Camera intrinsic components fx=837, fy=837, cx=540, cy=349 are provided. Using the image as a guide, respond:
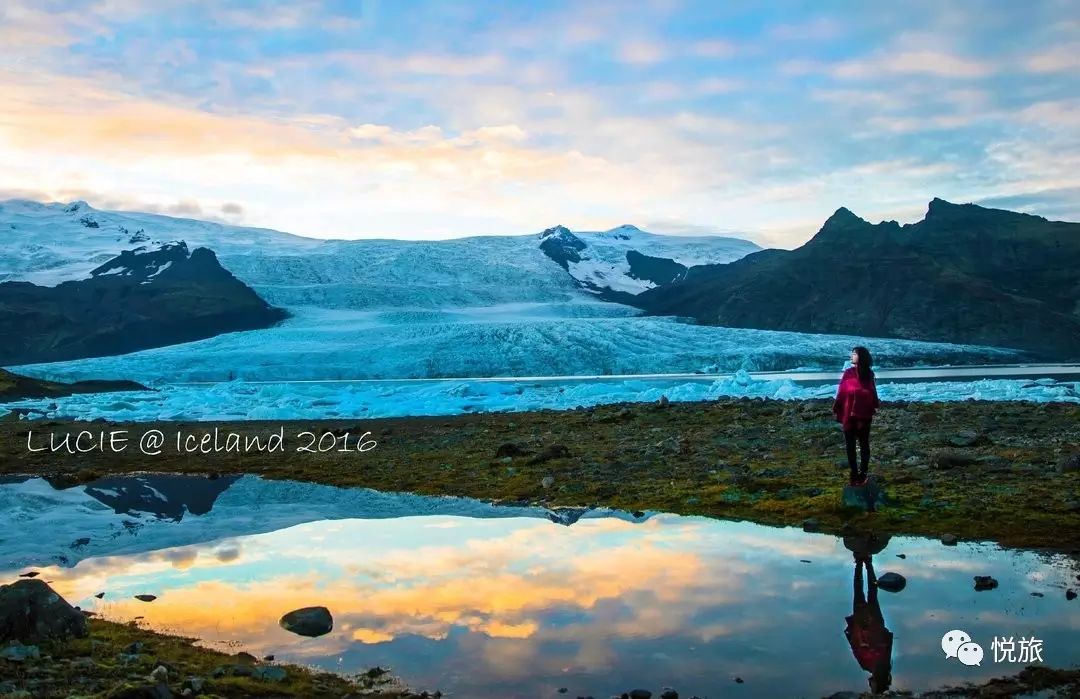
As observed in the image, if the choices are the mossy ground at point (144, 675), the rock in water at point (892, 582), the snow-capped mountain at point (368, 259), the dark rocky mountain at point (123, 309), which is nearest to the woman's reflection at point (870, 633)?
the rock in water at point (892, 582)

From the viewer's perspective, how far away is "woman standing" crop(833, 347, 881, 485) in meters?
10.6

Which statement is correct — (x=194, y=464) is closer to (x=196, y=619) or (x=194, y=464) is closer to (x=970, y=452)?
(x=196, y=619)

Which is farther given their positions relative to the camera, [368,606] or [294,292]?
[294,292]

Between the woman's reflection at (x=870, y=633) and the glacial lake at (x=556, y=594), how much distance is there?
0.23 feet

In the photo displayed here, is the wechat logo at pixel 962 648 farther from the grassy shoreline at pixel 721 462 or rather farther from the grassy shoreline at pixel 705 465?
the grassy shoreline at pixel 721 462

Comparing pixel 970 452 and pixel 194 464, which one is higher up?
pixel 970 452

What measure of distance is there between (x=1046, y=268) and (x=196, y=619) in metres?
146

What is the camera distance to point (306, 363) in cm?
6097

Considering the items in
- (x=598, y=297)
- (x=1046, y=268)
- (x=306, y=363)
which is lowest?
(x=306, y=363)

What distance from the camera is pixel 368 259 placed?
321 ft

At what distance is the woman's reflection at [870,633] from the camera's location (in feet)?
19.0

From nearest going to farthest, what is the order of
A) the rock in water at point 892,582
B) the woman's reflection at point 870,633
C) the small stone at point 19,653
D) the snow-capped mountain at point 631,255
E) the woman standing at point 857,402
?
the woman's reflection at point 870,633 → the small stone at point 19,653 → the rock in water at point 892,582 → the woman standing at point 857,402 → the snow-capped mountain at point 631,255

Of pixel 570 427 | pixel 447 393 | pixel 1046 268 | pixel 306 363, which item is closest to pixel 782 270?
pixel 1046 268

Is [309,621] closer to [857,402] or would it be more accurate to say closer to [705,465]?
[857,402]
